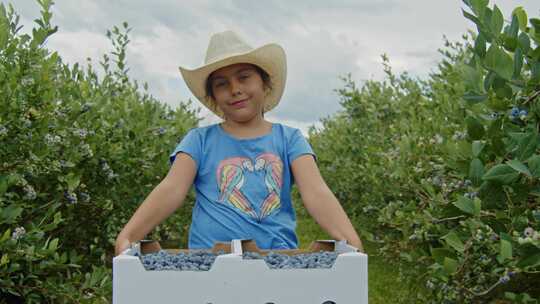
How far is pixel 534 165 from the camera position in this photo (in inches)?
74.6

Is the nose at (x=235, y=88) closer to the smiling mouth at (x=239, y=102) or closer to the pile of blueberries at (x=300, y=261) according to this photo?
the smiling mouth at (x=239, y=102)

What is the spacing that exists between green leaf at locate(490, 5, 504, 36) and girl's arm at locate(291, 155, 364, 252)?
811 mm

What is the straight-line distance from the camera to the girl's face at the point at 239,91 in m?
2.68

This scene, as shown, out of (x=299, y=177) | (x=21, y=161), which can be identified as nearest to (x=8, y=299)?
(x=21, y=161)

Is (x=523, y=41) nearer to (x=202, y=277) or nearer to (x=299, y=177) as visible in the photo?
(x=299, y=177)

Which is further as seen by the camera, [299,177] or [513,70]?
[299,177]

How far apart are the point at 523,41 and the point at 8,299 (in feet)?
9.26

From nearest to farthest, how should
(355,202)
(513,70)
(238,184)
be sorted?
1. (513,70)
2. (238,184)
3. (355,202)

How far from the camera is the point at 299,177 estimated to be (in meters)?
2.68

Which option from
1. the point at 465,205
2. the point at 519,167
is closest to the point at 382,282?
the point at 465,205

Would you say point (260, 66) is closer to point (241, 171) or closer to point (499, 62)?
point (241, 171)

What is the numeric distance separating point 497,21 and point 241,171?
1079 mm

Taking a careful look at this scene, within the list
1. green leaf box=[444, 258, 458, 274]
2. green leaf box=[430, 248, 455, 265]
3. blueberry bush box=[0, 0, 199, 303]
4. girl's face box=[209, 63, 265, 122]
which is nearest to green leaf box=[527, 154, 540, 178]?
green leaf box=[444, 258, 458, 274]

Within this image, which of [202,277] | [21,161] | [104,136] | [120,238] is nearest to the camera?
[202,277]
